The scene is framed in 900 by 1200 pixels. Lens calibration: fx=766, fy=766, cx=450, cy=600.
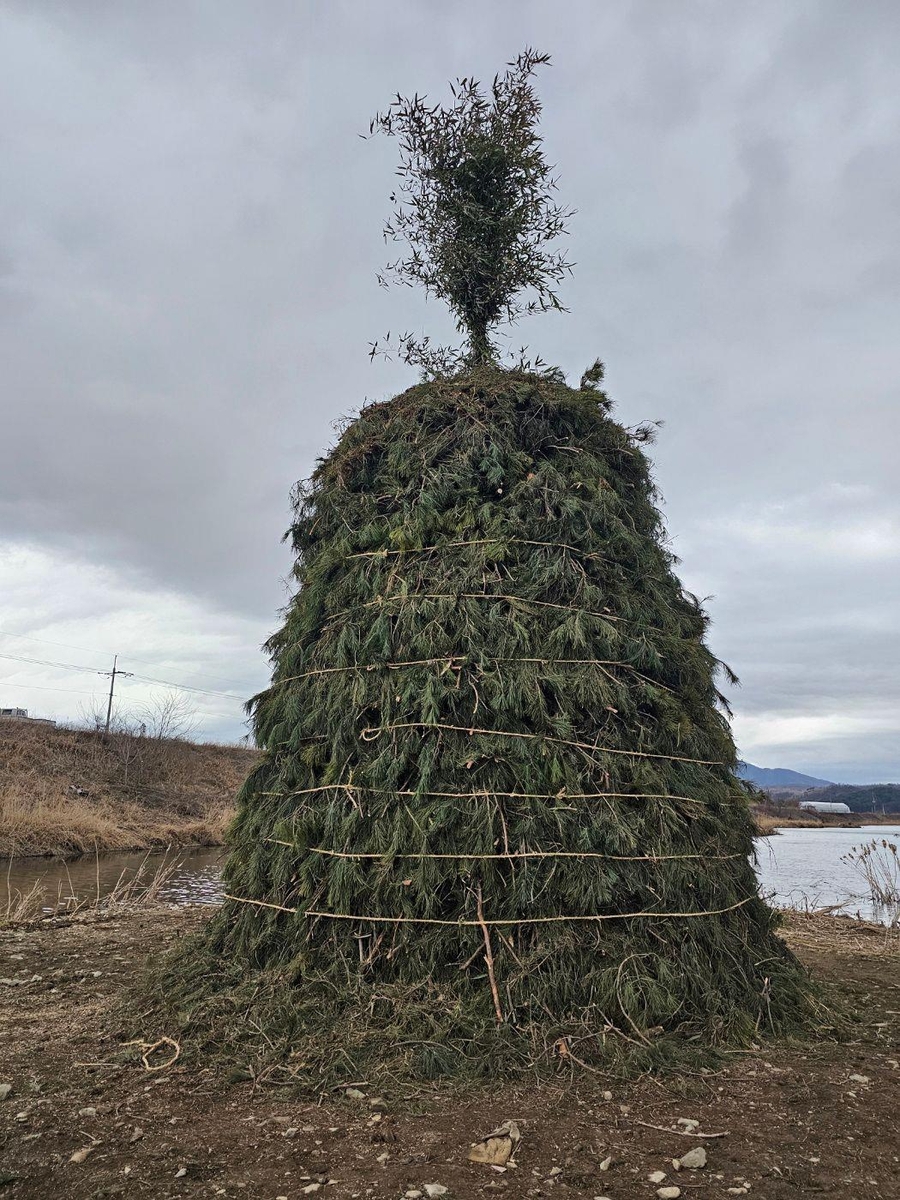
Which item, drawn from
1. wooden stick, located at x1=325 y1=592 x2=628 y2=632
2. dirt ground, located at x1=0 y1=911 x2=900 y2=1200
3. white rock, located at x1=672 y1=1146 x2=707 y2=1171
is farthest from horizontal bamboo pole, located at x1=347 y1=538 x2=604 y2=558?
white rock, located at x1=672 y1=1146 x2=707 y2=1171

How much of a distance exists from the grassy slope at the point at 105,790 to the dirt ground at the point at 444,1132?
46.9 ft

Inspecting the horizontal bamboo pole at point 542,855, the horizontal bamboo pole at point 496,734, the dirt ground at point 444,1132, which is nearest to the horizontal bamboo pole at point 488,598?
the horizontal bamboo pole at point 496,734

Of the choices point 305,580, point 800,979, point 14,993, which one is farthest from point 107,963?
point 800,979

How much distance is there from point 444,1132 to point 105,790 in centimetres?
2776

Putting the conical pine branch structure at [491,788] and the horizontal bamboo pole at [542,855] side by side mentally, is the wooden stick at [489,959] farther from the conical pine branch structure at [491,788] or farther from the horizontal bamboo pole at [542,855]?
the horizontal bamboo pole at [542,855]

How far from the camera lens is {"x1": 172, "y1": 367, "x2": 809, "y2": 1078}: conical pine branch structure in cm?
415

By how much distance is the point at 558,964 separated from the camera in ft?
13.6

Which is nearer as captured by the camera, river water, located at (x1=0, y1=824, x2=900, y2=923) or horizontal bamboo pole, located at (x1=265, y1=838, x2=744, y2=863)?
horizontal bamboo pole, located at (x1=265, y1=838, x2=744, y2=863)

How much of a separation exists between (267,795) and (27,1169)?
98.2 inches

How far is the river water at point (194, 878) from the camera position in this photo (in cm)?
1178

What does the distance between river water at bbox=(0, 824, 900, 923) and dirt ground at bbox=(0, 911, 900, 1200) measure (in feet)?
→ 20.4

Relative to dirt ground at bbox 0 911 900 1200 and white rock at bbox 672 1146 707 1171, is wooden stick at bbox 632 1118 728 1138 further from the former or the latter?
white rock at bbox 672 1146 707 1171

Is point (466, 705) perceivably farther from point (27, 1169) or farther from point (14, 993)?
point (14, 993)

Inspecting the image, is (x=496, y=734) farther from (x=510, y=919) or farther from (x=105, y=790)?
(x=105, y=790)
